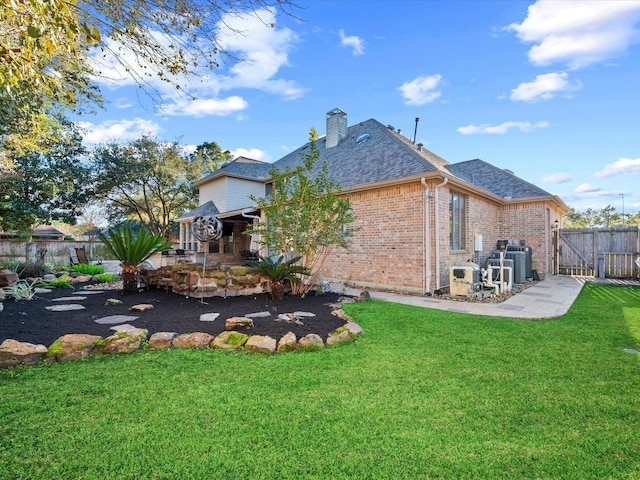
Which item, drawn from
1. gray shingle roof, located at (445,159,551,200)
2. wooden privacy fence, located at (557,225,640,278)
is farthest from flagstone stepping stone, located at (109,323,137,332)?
wooden privacy fence, located at (557,225,640,278)

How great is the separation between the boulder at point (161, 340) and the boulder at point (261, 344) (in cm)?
92

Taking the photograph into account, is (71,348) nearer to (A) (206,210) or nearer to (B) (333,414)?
(B) (333,414)

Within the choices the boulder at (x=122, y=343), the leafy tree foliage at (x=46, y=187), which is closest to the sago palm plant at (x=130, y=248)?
the boulder at (x=122, y=343)

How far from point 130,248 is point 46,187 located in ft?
45.3

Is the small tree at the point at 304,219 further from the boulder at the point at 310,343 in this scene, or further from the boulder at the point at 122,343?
the boulder at the point at 122,343

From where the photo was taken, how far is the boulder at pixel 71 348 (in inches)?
127

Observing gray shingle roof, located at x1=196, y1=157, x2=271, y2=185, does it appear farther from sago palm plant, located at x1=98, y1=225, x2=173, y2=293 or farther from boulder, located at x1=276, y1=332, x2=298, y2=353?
boulder, located at x1=276, y1=332, x2=298, y2=353

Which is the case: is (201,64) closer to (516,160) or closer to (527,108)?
(527,108)

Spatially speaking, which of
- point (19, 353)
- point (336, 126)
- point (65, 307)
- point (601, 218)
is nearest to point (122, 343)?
point (19, 353)

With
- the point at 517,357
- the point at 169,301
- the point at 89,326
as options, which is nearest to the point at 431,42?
the point at 517,357

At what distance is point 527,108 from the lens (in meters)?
11.3

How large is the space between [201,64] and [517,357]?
5.45 m

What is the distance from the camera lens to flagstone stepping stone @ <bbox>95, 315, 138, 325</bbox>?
4493 mm

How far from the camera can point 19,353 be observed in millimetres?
3066
